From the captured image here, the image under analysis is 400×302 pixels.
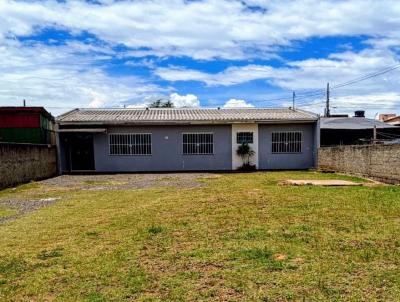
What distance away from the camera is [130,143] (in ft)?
74.6

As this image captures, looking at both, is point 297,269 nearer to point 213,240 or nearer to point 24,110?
point 213,240

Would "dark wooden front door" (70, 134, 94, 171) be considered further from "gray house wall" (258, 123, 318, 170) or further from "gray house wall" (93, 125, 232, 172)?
"gray house wall" (258, 123, 318, 170)

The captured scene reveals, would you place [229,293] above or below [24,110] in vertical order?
below

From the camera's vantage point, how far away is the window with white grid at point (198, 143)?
2284 cm

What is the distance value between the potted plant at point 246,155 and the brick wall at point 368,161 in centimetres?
409

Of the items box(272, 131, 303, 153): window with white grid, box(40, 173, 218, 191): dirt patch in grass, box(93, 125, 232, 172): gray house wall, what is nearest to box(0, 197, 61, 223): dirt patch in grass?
box(40, 173, 218, 191): dirt patch in grass

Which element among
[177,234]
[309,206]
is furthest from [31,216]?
[309,206]

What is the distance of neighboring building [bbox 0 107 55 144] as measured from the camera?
64.0ft

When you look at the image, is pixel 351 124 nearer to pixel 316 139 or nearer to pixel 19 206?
pixel 316 139

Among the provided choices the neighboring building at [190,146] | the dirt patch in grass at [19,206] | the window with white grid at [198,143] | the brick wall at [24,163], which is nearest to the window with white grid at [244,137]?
the neighboring building at [190,146]

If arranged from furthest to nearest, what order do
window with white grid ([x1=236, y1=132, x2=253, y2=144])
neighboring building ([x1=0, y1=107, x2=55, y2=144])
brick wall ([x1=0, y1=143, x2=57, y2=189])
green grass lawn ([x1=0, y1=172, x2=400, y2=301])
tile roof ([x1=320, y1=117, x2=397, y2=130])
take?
tile roof ([x1=320, y1=117, x2=397, y2=130]) → window with white grid ([x1=236, y1=132, x2=253, y2=144]) → neighboring building ([x1=0, y1=107, x2=55, y2=144]) → brick wall ([x1=0, y1=143, x2=57, y2=189]) → green grass lawn ([x1=0, y1=172, x2=400, y2=301])

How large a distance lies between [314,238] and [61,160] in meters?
19.1

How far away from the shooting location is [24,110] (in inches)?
771

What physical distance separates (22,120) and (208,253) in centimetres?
1725
